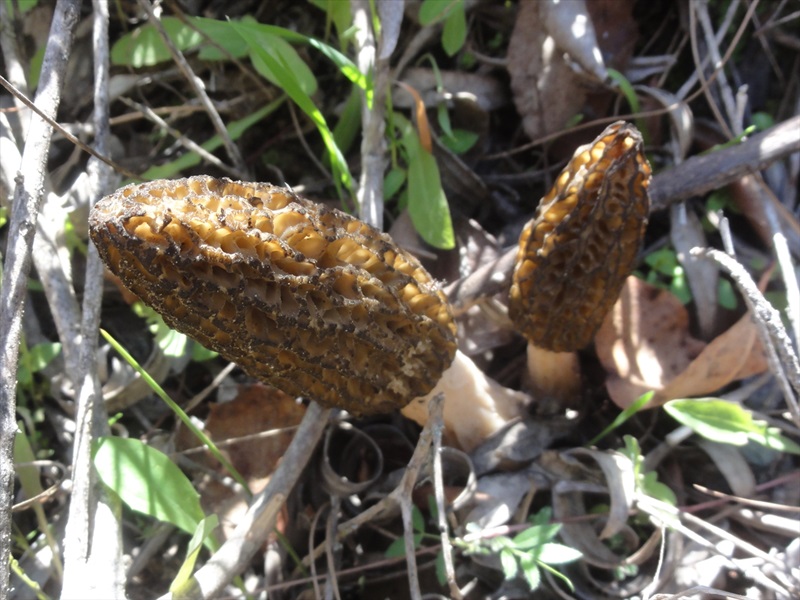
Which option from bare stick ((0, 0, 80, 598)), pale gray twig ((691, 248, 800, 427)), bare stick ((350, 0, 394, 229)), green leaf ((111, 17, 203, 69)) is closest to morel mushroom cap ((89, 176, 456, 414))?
bare stick ((0, 0, 80, 598))

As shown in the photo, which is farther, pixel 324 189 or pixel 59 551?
pixel 324 189

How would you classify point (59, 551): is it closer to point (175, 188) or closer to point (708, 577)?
point (175, 188)

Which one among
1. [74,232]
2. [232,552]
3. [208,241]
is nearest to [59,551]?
[232,552]

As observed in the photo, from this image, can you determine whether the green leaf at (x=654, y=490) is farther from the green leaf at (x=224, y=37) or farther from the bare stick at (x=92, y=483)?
the green leaf at (x=224, y=37)

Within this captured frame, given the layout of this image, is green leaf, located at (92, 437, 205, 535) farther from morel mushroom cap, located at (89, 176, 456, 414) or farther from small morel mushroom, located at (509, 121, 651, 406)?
small morel mushroom, located at (509, 121, 651, 406)

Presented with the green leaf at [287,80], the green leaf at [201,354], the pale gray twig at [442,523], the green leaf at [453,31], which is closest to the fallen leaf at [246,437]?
the green leaf at [201,354]
